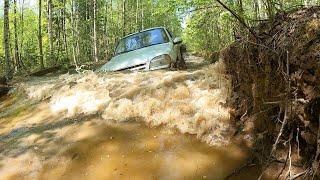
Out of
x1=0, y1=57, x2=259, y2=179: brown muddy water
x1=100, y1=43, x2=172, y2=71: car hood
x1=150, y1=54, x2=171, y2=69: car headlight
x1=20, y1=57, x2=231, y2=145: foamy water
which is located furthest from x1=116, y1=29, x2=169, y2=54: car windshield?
x1=0, y1=57, x2=259, y2=179: brown muddy water

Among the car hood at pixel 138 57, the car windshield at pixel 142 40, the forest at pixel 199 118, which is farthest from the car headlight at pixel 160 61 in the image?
the car windshield at pixel 142 40

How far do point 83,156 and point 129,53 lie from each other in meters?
4.78

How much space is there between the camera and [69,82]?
9.03 meters

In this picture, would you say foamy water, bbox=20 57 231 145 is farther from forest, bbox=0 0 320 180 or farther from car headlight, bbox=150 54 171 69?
car headlight, bbox=150 54 171 69

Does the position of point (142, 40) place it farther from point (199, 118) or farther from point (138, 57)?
point (199, 118)

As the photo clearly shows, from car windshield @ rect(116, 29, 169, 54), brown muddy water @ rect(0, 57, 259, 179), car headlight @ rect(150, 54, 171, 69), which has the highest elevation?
car windshield @ rect(116, 29, 169, 54)

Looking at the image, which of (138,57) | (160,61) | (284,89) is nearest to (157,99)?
(160,61)

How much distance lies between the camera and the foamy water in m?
5.93

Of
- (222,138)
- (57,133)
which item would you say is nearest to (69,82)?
(57,133)

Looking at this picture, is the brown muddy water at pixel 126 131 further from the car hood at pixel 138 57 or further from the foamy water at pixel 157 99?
the car hood at pixel 138 57

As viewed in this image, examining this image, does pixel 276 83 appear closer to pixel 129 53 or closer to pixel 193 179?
pixel 193 179

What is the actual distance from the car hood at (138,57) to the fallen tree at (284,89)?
3.88 m

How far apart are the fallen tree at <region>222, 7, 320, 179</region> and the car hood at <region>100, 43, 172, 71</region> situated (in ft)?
12.7

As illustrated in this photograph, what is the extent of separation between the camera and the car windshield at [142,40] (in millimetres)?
10086
